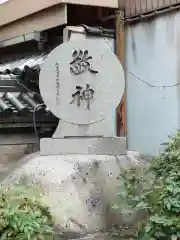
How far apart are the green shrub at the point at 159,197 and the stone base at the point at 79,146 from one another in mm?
1275

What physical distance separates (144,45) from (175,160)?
565cm

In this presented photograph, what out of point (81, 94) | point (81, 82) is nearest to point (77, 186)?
point (81, 94)

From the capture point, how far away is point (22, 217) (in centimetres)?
478

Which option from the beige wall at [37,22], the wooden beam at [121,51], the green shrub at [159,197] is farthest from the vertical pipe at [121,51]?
the green shrub at [159,197]

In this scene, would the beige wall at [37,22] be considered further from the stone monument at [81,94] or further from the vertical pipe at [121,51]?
the stone monument at [81,94]

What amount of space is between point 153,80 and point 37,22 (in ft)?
11.0

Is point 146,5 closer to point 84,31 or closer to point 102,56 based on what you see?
point 84,31

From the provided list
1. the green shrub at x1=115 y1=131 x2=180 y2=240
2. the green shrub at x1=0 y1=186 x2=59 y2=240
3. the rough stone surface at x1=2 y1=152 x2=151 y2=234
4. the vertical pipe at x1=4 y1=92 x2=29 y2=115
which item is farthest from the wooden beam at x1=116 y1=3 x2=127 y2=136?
the green shrub at x1=0 y1=186 x2=59 y2=240

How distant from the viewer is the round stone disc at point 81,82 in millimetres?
7215

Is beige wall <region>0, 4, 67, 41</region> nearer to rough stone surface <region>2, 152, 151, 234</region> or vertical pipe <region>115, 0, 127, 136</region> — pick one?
vertical pipe <region>115, 0, 127, 136</region>

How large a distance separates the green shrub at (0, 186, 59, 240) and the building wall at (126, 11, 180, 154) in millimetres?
5496

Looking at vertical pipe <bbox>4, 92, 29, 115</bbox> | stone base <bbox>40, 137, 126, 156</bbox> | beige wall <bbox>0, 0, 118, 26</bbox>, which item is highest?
beige wall <bbox>0, 0, 118, 26</bbox>

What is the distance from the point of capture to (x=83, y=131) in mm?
7449

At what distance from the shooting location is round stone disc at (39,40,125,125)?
721 cm
